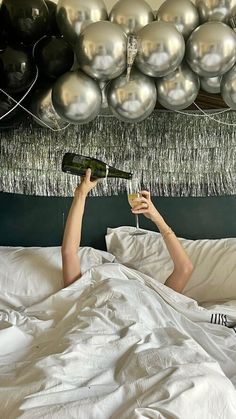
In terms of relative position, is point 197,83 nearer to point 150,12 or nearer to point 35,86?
point 150,12

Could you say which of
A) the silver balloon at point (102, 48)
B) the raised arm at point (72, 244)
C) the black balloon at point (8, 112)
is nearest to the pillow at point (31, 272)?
the raised arm at point (72, 244)

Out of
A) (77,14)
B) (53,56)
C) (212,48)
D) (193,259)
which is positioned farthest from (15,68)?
(193,259)

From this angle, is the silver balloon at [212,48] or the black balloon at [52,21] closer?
the silver balloon at [212,48]

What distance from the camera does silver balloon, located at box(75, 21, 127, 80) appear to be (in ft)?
4.45

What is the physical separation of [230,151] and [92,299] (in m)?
0.95

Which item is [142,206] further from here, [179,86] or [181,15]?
[181,15]

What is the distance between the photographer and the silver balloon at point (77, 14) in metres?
1.44

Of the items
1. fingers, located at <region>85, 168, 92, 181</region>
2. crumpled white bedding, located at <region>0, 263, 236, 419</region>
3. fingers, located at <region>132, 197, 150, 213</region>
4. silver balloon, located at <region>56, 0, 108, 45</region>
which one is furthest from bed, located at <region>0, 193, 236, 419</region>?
silver balloon, located at <region>56, 0, 108, 45</region>

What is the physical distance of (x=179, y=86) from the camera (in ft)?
4.92

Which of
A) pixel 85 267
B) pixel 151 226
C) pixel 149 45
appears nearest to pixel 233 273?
pixel 151 226

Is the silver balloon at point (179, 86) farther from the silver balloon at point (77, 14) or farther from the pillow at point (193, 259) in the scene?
the pillow at point (193, 259)

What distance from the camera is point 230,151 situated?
2.07 m

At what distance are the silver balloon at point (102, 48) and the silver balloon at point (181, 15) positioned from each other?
0.63 ft

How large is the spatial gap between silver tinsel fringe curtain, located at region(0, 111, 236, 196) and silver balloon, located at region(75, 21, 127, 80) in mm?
644
